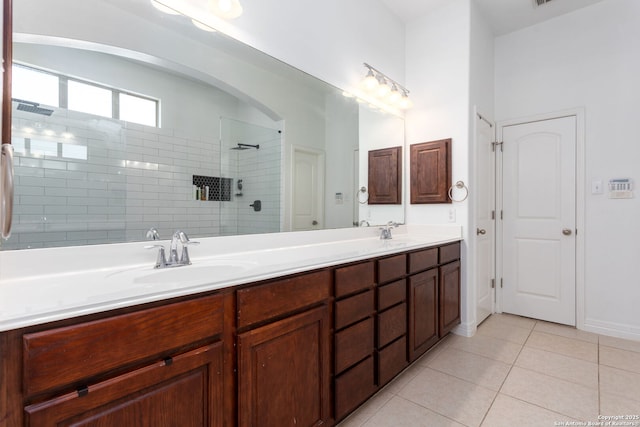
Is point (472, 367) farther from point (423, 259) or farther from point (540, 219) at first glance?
point (540, 219)

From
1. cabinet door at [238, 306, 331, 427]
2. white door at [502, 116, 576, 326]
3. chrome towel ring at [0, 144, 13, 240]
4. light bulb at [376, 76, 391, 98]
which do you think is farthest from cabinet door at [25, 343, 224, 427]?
white door at [502, 116, 576, 326]

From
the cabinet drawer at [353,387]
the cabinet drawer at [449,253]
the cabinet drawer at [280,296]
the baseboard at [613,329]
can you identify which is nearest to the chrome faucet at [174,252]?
the cabinet drawer at [280,296]

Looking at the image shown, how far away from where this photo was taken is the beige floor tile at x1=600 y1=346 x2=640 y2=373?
2117mm

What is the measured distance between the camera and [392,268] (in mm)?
1788

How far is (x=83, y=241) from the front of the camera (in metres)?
1.17

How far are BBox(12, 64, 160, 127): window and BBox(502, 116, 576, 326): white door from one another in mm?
3215

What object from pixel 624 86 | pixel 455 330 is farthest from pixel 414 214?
pixel 624 86

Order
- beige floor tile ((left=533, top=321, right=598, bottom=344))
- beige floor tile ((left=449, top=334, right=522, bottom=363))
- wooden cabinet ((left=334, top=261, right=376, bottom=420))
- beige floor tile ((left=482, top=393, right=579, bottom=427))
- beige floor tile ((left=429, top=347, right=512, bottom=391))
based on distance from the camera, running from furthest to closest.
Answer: beige floor tile ((left=533, top=321, right=598, bottom=344)), beige floor tile ((left=449, top=334, right=522, bottom=363)), beige floor tile ((left=429, top=347, right=512, bottom=391)), beige floor tile ((left=482, top=393, right=579, bottom=427)), wooden cabinet ((left=334, top=261, right=376, bottom=420))

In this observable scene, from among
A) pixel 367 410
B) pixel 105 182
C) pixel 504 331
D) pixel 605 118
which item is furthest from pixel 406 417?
pixel 605 118

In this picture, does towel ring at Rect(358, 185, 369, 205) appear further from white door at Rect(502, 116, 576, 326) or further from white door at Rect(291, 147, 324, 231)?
white door at Rect(502, 116, 576, 326)

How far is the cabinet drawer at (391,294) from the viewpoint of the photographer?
1.71 meters

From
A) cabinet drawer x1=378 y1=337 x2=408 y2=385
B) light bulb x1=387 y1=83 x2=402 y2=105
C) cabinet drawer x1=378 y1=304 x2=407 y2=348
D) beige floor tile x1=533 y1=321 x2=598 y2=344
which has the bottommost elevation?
beige floor tile x1=533 y1=321 x2=598 y2=344

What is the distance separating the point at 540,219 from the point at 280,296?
9.56 ft

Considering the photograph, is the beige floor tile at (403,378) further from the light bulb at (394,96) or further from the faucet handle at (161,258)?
the light bulb at (394,96)
